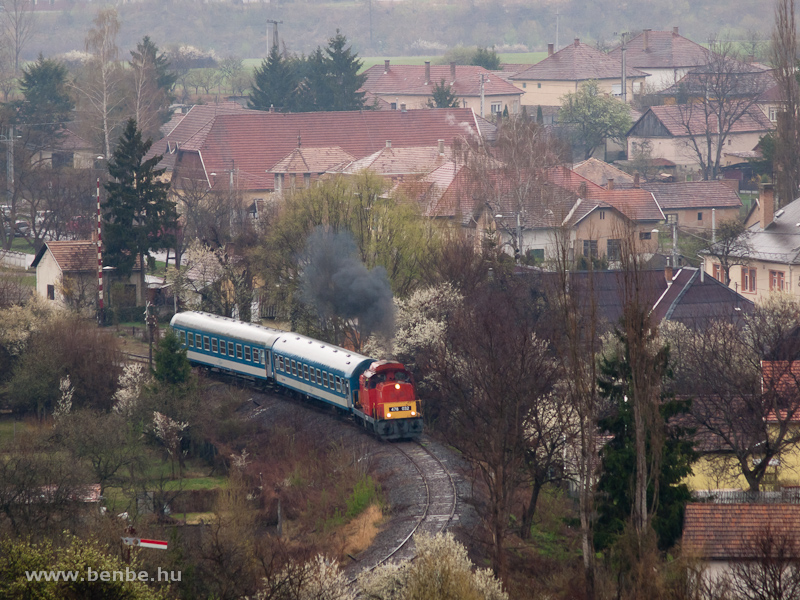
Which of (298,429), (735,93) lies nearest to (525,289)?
(298,429)

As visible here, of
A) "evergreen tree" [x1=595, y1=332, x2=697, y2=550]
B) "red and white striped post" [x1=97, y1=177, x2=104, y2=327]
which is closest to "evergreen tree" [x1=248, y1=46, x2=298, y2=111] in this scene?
"red and white striped post" [x1=97, y1=177, x2=104, y2=327]

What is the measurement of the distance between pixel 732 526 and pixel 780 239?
3583 cm

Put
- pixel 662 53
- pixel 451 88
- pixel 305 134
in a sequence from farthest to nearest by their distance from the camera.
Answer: pixel 662 53 → pixel 451 88 → pixel 305 134

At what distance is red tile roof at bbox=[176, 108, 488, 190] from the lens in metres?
87.1

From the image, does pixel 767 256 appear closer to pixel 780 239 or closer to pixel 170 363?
pixel 780 239

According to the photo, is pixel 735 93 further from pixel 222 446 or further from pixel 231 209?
pixel 222 446

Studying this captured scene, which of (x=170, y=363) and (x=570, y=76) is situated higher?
(x=570, y=76)

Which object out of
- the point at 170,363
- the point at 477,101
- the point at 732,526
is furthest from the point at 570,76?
the point at 732,526

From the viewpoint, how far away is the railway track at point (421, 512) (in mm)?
28828

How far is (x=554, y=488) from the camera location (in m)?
35.6

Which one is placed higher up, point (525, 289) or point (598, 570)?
point (525, 289)

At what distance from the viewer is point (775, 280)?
2352 inches

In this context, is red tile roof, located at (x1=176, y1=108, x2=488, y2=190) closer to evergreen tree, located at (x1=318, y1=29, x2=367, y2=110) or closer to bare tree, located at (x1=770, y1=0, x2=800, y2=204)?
evergreen tree, located at (x1=318, y1=29, x2=367, y2=110)

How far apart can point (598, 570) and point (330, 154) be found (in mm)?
60465
